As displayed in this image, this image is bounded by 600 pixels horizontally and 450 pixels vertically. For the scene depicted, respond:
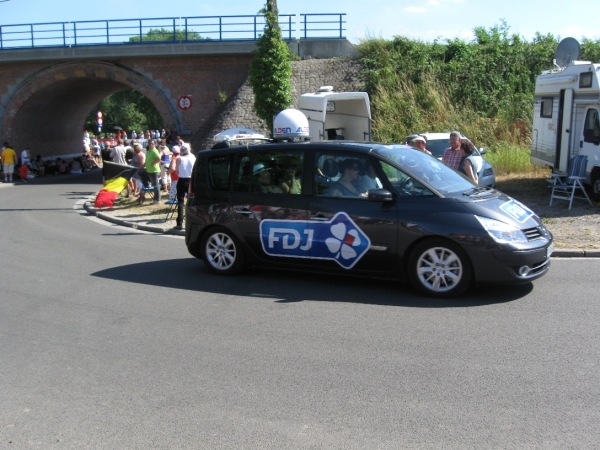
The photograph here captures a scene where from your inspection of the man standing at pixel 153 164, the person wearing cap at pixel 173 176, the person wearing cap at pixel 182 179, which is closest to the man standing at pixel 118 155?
the man standing at pixel 153 164

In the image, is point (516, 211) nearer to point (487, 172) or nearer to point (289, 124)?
point (487, 172)

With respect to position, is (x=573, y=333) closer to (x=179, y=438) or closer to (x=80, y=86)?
(x=179, y=438)

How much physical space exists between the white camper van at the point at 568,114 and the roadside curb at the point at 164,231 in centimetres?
433

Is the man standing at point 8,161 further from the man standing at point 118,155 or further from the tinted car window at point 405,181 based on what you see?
the tinted car window at point 405,181

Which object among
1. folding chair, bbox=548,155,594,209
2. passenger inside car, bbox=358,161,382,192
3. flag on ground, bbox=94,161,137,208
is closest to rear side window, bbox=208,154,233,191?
passenger inside car, bbox=358,161,382,192

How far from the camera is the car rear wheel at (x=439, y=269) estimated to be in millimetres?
7266

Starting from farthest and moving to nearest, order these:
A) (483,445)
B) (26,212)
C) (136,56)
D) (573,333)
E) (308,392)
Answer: (136,56)
(26,212)
(573,333)
(308,392)
(483,445)

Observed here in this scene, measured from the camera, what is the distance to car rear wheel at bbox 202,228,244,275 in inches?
345

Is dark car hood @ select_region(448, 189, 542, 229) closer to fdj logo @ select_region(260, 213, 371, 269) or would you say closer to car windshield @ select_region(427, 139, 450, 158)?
fdj logo @ select_region(260, 213, 371, 269)

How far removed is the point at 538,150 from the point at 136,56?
20162 mm

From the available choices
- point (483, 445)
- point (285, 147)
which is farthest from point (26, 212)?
point (483, 445)

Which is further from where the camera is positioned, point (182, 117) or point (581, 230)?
point (182, 117)

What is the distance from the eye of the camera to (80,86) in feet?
118

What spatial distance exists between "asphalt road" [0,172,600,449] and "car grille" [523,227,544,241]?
2.18 ft
